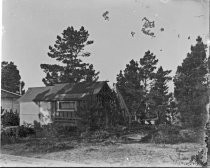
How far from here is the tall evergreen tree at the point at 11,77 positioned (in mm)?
2766

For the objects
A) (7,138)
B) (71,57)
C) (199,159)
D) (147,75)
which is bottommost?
(199,159)

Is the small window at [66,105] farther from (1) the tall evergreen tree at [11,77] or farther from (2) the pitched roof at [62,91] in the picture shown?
(1) the tall evergreen tree at [11,77]

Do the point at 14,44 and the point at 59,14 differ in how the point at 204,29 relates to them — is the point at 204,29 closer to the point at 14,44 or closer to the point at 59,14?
the point at 59,14

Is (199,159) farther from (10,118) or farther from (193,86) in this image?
(10,118)

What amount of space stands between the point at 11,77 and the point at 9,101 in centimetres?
A: 17

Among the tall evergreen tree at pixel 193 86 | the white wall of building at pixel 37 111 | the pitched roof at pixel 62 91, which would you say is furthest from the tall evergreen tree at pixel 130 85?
the white wall of building at pixel 37 111

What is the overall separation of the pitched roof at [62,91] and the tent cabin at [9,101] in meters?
0.05

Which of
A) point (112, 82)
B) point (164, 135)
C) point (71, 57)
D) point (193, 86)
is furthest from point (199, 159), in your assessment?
point (71, 57)

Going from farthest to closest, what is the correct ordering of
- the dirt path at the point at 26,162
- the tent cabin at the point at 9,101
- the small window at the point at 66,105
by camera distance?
the tent cabin at the point at 9,101 < the small window at the point at 66,105 < the dirt path at the point at 26,162

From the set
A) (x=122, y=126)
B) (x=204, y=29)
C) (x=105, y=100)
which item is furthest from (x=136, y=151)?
(x=204, y=29)

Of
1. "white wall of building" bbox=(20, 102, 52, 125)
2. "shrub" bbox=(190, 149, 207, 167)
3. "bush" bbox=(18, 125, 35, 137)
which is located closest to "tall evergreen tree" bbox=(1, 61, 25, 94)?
"white wall of building" bbox=(20, 102, 52, 125)

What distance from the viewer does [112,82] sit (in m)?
2.65

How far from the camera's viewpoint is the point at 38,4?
273 cm

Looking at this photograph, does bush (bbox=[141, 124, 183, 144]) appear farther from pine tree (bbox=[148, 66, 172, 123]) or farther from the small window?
the small window
